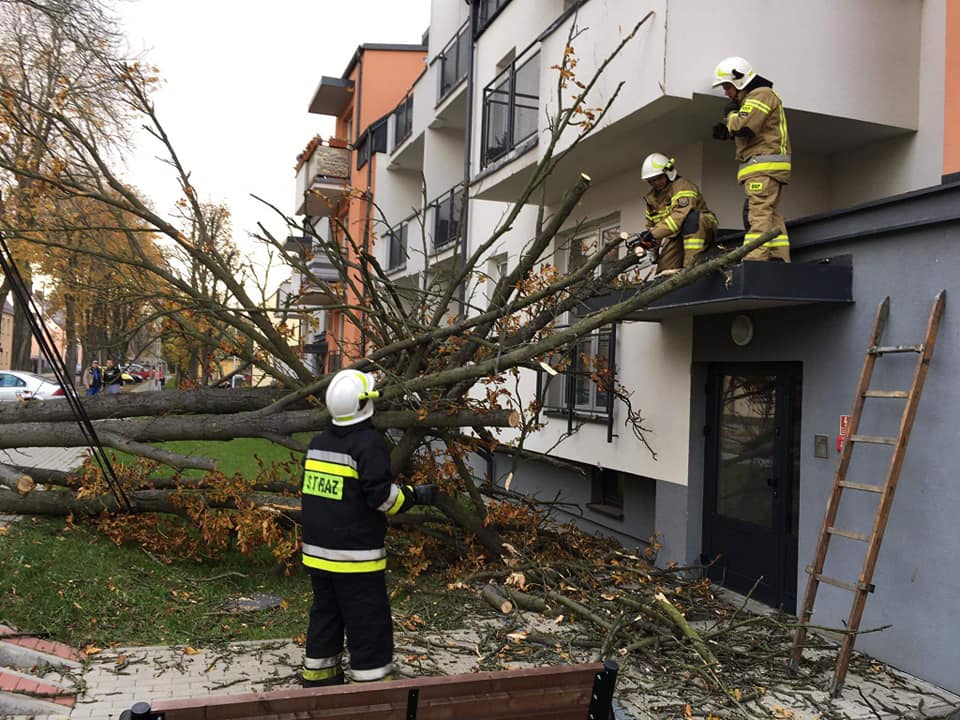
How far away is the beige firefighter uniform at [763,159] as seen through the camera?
6.27 metres

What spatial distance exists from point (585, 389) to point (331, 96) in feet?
66.9

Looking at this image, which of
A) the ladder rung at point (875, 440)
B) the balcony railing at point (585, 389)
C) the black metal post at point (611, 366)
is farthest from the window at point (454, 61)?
the ladder rung at point (875, 440)

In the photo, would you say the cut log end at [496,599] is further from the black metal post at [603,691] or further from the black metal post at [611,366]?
the black metal post at [603,691]

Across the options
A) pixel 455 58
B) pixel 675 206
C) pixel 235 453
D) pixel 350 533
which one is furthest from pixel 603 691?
pixel 235 453

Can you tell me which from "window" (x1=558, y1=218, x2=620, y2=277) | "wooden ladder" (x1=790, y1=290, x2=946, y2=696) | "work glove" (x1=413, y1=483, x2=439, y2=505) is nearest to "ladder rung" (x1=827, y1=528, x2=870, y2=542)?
"wooden ladder" (x1=790, y1=290, x2=946, y2=696)

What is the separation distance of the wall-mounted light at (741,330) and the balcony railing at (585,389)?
4.59 ft

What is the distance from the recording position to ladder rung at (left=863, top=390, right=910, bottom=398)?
203 inches

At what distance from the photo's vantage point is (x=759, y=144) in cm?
652

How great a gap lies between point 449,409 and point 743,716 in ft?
10.9

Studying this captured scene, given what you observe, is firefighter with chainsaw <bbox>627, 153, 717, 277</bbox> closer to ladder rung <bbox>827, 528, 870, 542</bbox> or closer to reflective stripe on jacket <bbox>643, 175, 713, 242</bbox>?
reflective stripe on jacket <bbox>643, 175, 713, 242</bbox>

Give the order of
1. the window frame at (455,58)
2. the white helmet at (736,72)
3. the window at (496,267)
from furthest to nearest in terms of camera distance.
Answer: the window frame at (455,58) < the window at (496,267) < the white helmet at (736,72)

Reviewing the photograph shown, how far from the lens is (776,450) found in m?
7.03

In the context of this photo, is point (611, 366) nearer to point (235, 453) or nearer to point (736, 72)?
point (736, 72)

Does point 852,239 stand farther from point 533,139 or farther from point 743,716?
point 533,139
